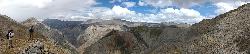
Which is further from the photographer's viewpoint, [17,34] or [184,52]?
[184,52]

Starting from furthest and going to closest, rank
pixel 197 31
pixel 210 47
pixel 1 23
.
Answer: pixel 197 31 → pixel 210 47 → pixel 1 23

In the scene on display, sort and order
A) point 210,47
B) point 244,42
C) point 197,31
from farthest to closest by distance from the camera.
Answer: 1. point 197,31
2. point 210,47
3. point 244,42

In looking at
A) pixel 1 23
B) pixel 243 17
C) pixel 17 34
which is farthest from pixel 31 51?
pixel 243 17

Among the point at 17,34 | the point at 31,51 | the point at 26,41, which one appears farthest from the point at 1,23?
the point at 31,51

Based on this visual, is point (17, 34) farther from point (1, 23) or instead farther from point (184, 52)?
point (184, 52)

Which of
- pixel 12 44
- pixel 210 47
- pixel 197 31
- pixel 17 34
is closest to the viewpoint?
pixel 12 44

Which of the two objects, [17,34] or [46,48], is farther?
[17,34]

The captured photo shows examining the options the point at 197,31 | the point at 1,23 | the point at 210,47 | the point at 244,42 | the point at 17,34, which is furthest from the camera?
the point at 197,31

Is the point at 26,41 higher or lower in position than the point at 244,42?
higher

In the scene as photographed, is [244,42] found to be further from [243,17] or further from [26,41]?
[26,41]
